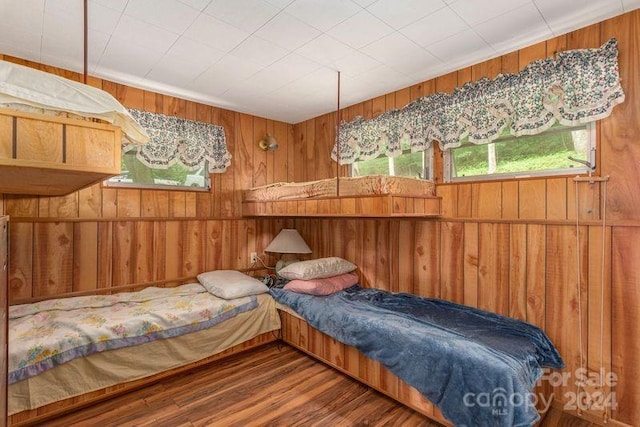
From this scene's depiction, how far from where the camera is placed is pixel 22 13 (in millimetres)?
1805

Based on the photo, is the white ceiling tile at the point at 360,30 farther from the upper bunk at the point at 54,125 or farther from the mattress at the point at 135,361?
the mattress at the point at 135,361

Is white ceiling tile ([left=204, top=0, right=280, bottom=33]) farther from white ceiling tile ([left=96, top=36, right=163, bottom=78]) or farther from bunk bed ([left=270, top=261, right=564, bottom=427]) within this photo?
bunk bed ([left=270, top=261, right=564, bottom=427])

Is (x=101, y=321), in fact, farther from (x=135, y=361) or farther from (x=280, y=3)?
(x=280, y=3)

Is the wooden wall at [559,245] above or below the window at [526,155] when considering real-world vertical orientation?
below

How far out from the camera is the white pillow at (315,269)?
2870 mm

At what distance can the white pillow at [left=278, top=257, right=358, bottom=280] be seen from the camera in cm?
287

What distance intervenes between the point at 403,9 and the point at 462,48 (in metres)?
0.68

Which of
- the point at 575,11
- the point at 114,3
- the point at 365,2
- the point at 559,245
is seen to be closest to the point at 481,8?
the point at 575,11

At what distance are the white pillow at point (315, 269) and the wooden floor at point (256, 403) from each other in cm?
76

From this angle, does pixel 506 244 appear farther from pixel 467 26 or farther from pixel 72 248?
pixel 72 248

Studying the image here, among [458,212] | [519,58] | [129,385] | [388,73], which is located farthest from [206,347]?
[519,58]

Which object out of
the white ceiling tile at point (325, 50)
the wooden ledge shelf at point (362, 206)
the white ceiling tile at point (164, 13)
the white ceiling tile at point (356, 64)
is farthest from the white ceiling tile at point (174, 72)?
the wooden ledge shelf at point (362, 206)

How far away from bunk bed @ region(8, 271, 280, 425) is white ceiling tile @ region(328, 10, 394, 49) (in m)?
2.15

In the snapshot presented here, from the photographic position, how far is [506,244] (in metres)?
2.26
